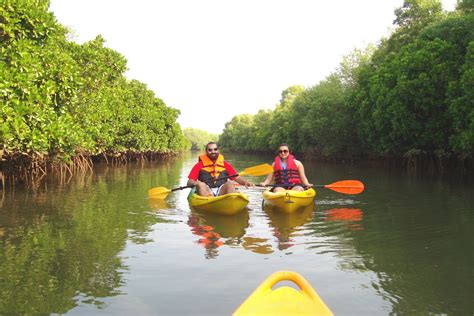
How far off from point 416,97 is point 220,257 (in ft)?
62.7

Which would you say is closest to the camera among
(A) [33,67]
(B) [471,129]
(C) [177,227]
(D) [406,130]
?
(C) [177,227]

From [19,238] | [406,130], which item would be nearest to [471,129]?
[406,130]

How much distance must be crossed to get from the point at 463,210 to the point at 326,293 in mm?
6846

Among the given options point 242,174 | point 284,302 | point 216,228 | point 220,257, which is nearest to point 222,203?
point 216,228

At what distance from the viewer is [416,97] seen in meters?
21.9

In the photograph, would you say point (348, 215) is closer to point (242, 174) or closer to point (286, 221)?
point (286, 221)

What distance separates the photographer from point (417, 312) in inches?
156

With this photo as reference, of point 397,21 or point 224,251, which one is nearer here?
point 224,251

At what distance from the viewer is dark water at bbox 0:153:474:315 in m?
4.20

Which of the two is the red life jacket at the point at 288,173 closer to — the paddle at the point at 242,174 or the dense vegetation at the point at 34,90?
the paddle at the point at 242,174

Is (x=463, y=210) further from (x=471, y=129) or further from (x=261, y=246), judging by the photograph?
(x=471, y=129)

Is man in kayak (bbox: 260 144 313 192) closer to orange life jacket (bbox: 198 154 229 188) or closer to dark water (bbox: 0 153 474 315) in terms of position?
dark water (bbox: 0 153 474 315)

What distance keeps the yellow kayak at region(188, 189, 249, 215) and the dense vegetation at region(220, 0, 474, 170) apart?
11865 millimetres

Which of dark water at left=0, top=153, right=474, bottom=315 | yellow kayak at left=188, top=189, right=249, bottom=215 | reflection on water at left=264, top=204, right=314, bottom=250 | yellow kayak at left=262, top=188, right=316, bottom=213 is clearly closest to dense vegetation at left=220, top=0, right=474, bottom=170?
dark water at left=0, top=153, right=474, bottom=315
